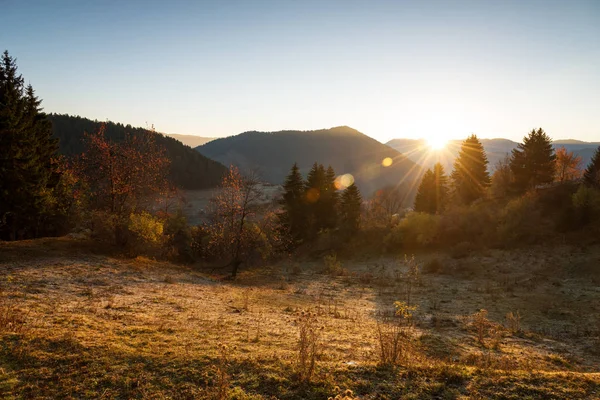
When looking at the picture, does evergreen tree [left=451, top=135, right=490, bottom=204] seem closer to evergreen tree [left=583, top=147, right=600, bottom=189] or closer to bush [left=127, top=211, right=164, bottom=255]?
evergreen tree [left=583, top=147, right=600, bottom=189]

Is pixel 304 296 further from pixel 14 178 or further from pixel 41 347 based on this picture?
pixel 14 178

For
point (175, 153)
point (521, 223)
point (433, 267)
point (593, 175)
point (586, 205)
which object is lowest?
point (433, 267)

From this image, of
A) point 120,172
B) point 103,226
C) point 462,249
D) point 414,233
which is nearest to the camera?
point 103,226

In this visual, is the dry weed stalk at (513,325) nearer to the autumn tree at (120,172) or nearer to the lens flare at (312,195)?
the autumn tree at (120,172)

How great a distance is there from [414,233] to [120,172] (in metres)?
33.4

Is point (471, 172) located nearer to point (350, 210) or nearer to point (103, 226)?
point (350, 210)

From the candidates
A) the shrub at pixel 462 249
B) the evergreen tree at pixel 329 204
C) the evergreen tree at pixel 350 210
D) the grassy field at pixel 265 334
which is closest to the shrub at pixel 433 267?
the shrub at pixel 462 249

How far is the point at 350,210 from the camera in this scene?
5262 centimetres

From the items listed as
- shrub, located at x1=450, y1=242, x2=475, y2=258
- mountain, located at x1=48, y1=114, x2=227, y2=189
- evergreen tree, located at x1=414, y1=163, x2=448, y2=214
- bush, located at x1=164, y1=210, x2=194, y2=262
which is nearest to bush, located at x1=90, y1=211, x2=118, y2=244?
bush, located at x1=164, y1=210, x2=194, y2=262

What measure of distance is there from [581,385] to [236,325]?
A: 9072 millimetres

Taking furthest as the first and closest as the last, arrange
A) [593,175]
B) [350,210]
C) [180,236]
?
[350,210] → [180,236] → [593,175]

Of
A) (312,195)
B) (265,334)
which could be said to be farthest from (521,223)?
(265,334)

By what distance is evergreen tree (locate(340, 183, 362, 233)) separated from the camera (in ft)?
168

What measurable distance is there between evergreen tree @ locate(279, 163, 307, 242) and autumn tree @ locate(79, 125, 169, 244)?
88.7 feet
